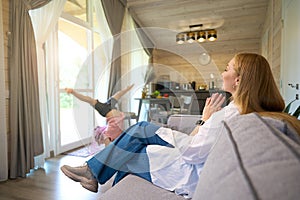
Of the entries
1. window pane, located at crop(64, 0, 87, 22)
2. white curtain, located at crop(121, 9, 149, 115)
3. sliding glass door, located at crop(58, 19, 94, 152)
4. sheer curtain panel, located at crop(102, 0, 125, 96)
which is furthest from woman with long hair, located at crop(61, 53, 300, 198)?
window pane, located at crop(64, 0, 87, 22)

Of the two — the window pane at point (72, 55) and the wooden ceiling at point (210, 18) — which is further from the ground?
the wooden ceiling at point (210, 18)

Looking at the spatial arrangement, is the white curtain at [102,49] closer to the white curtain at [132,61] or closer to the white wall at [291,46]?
the white curtain at [132,61]

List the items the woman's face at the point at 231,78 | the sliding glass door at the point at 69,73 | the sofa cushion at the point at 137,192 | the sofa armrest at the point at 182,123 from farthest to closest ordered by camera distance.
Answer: the sliding glass door at the point at 69,73
the sofa armrest at the point at 182,123
the woman's face at the point at 231,78
the sofa cushion at the point at 137,192

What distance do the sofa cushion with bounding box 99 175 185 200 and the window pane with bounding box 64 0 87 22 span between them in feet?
9.20

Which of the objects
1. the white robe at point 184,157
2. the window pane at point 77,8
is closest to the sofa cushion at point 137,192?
the white robe at point 184,157

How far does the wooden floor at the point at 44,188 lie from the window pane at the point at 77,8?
7.32 feet

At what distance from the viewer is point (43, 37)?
2.45 meters

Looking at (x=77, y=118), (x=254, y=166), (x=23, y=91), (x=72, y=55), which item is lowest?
(x=77, y=118)

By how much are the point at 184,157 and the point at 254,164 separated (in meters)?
0.66

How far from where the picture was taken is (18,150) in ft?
6.79

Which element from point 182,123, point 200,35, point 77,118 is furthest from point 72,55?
point 200,35

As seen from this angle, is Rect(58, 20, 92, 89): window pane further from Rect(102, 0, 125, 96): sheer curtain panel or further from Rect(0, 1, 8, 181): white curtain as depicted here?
Rect(0, 1, 8, 181): white curtain

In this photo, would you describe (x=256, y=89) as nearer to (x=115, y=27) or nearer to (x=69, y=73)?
(x=69, y=73)

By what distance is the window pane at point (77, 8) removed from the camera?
308 cm
